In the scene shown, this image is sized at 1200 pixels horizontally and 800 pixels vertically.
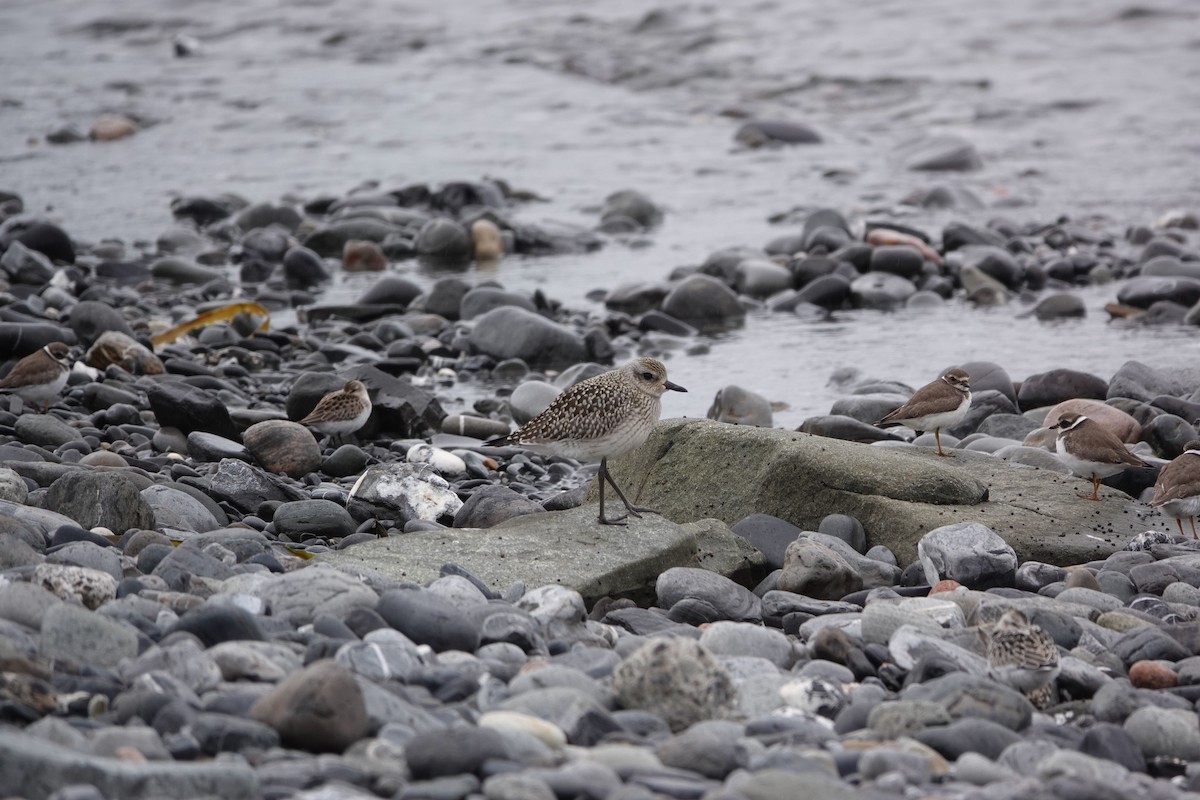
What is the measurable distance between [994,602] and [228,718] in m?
3.64

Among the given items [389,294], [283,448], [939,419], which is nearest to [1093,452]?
[939,419]

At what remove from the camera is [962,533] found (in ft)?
24.6

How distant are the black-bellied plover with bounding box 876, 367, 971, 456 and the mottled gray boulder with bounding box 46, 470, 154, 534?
5.02 metres

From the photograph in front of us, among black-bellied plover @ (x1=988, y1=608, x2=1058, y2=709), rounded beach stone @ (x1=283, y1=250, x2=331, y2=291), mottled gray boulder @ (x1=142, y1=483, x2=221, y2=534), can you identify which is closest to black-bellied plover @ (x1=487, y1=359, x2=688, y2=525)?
mottled gray boulder @ (x1=142, y1=483, x2=221, y2=534)

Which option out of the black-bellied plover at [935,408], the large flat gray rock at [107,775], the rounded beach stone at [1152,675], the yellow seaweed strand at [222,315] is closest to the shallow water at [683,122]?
the yellow seaweed strand at [222,315]

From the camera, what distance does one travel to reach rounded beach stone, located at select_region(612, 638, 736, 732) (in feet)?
17.1

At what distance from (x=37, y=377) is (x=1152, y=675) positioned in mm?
7821

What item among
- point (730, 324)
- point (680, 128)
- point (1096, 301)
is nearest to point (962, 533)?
point (730, 324)

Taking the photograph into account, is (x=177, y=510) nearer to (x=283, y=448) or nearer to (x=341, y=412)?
(x=283, y=448)

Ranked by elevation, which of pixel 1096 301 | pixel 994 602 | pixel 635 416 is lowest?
pixel 1096 301

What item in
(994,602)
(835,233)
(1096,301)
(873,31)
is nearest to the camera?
(994,602)

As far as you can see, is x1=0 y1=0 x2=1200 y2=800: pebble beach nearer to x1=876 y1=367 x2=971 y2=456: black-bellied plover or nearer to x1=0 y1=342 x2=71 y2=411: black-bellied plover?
x1=876 y1=367 x2=971 y2=456: black-bellied plover

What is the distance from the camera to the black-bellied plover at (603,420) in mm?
7656

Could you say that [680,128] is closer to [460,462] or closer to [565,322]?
[565,322]
